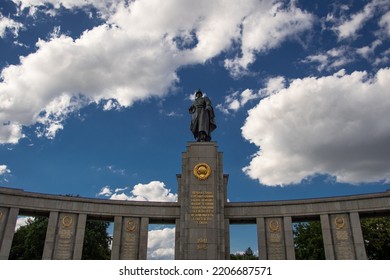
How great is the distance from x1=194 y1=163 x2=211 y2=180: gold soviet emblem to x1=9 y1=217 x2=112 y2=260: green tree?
22.9m

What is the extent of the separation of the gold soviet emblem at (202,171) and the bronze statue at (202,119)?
9.36 ft

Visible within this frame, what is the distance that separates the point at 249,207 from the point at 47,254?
17.1 m

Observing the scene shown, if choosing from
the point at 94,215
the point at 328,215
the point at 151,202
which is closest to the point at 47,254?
the point at 94,215

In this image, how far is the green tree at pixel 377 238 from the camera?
142ft

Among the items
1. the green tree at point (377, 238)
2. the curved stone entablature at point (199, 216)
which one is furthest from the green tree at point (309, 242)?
the curved stone entablature at point (199, 216)

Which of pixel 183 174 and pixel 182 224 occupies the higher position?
pixel 183 174

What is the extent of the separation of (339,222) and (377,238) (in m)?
19.9

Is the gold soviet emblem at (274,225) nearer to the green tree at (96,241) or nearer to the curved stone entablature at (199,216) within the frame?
the curved stone entablature at (199,216)

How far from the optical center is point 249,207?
30.1 m

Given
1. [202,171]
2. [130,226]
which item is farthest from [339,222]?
[130,226]

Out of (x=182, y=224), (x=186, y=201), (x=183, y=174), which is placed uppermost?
(x=183, y=174)

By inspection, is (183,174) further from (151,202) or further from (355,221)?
(355,221)

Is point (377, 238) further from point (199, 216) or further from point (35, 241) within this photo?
point (35, 241)

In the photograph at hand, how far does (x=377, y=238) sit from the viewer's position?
144ft
